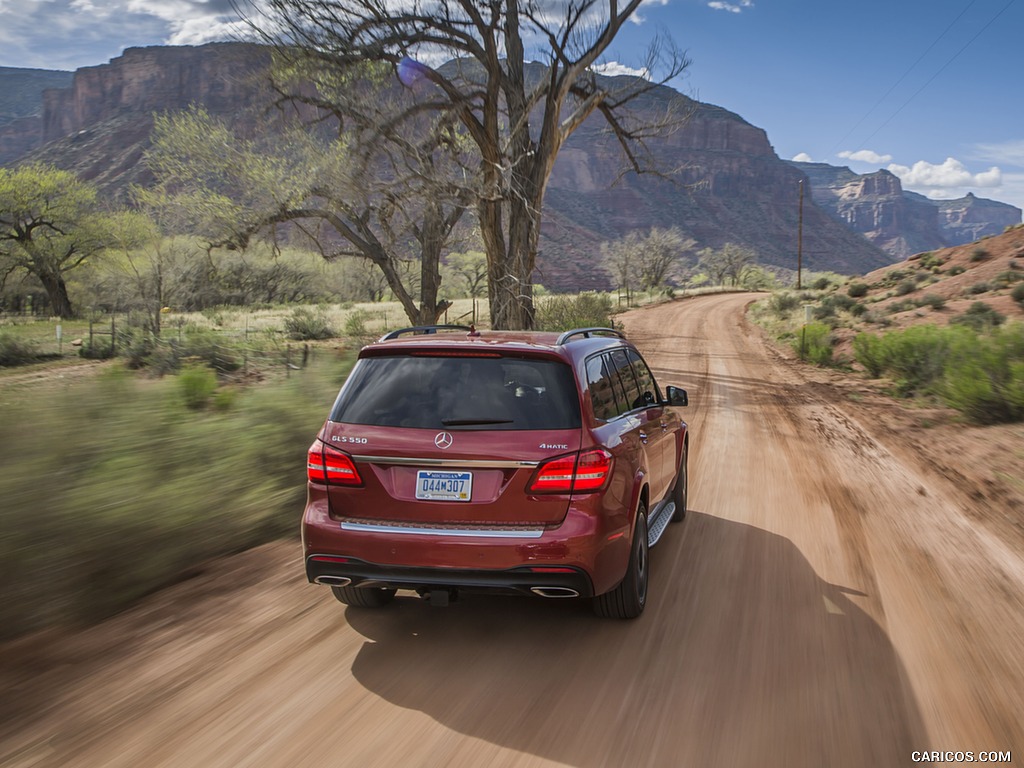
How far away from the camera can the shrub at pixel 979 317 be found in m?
21.7

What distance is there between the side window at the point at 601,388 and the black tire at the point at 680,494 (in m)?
2.00

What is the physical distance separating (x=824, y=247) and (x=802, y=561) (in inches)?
7063

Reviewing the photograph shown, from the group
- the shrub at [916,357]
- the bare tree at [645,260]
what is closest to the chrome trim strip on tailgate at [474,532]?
the shrub at [916,357]

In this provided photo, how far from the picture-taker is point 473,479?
380 centimetres

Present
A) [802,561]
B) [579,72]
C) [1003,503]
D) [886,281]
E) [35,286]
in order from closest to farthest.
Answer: [802,561] → [1003,503] → [579,72] → [886,281] → [35,286]

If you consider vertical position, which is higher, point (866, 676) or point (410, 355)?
point (410, 355)

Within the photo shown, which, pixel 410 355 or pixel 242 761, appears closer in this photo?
pixel 242 761

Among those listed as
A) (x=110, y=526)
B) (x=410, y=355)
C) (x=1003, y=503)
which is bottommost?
(x=1003, y=503)

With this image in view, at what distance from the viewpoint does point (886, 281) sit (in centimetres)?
4009

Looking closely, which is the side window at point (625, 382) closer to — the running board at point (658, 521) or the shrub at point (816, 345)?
the running board at point (658, 521)

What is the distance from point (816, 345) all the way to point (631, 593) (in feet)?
66.9

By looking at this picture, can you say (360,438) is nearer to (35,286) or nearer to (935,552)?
(935,552)

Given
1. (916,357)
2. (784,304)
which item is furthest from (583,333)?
(784,304)

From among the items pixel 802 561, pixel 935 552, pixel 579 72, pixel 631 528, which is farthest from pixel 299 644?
pixel 579 72
